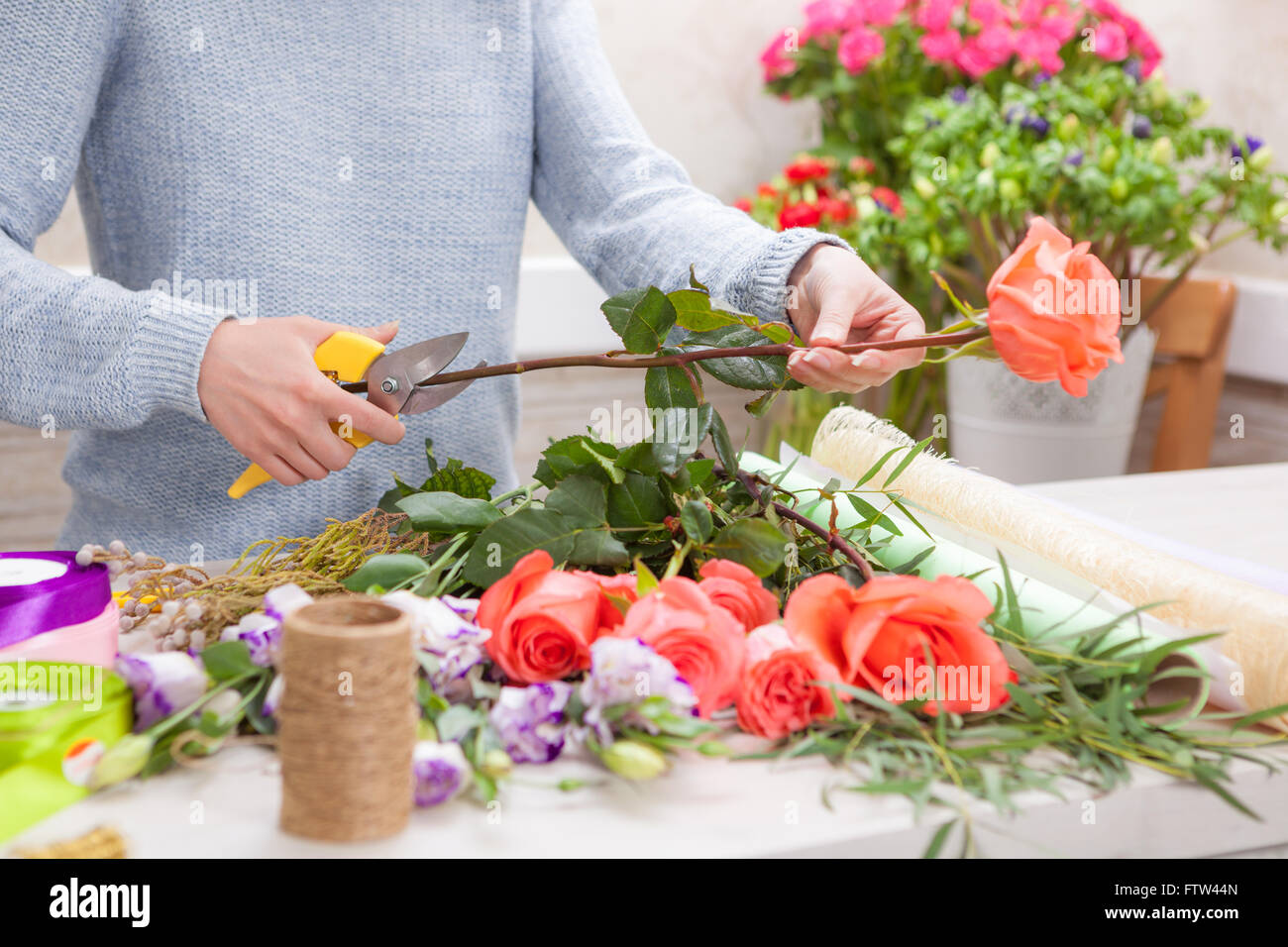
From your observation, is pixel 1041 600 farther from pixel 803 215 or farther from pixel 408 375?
pixel 803 215

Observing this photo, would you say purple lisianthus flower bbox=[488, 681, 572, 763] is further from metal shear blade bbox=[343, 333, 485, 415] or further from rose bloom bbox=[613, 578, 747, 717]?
→ metal shear blade bbox=[343, 333, 485, 415]

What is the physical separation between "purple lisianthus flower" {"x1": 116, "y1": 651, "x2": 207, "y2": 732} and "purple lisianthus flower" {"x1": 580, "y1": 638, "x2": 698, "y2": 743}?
18cm

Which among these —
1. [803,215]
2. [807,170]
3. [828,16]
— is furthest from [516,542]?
[828,16]

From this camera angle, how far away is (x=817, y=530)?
60cm

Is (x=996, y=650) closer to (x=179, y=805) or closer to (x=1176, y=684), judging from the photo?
(x=1176, y=684)

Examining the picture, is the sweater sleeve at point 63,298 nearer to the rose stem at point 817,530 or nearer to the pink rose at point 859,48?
the rose stem at point 817,530

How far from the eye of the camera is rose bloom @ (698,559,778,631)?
529 millimetres

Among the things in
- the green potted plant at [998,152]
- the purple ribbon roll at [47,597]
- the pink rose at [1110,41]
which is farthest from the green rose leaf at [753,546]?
the pink rose at [1110,41]

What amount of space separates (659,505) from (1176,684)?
0.27 meters

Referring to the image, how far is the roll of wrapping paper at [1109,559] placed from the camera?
51cm

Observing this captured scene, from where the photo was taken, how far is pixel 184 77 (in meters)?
0.89

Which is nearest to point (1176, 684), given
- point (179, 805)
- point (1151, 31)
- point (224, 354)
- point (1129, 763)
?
point (1129, 763)

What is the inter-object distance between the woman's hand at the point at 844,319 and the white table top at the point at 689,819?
0.23 m

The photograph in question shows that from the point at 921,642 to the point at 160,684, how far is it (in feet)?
1.11
